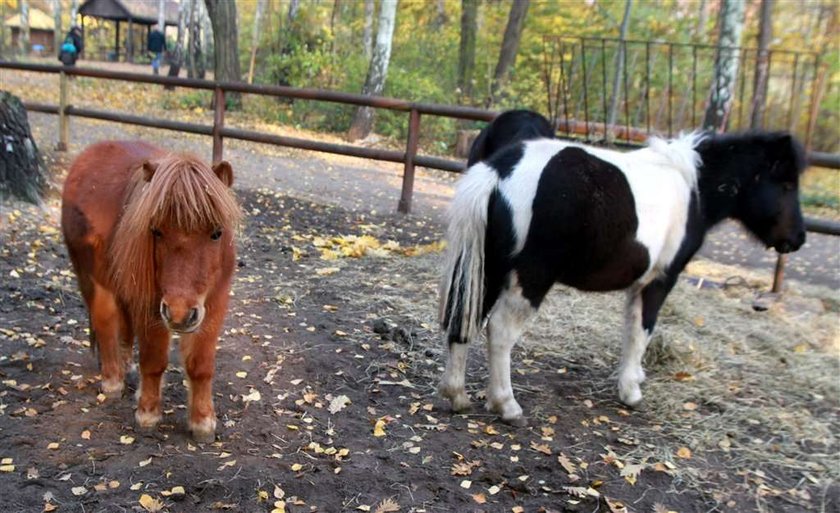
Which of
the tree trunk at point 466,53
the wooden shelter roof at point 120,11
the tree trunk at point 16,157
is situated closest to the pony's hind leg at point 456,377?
the tree trunk at point 16,157

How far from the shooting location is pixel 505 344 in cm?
329

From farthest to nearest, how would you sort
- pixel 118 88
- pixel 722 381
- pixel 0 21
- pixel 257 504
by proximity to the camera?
pixel 0 21 → pixel 118 88 → pixel 722 381 → pixel 257 504

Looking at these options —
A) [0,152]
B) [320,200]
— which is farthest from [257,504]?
[320,200]

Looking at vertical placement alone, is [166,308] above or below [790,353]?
above

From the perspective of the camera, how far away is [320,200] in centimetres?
852

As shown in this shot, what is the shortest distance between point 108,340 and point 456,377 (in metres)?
1.79

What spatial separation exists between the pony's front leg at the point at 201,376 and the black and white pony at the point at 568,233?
1178 millimetres

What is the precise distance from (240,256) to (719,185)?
3.96m

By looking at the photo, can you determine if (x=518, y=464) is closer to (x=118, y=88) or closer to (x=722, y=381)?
(x=722, y=381)

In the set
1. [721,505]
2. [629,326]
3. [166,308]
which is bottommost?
[721,505]

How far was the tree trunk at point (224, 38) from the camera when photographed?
14266 millimetres

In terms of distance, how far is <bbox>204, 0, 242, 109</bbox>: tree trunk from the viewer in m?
14.3

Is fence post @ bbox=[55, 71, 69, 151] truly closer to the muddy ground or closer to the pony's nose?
the muddy ground

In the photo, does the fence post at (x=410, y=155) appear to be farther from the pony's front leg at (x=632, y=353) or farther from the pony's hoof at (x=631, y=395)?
the pony's hoof at (x=631, y=395)
